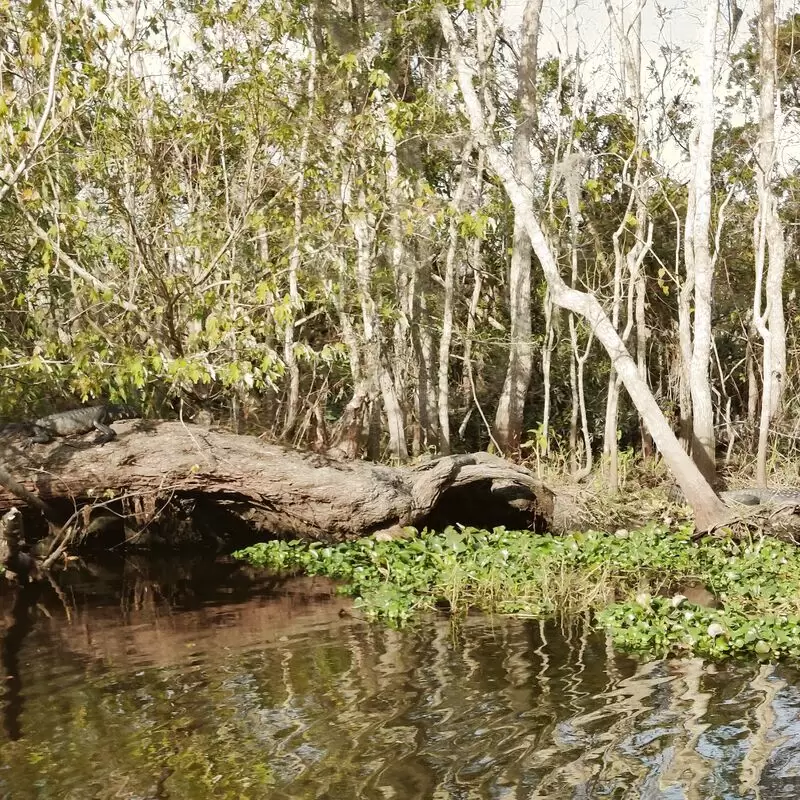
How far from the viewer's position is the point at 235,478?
36.6 ft

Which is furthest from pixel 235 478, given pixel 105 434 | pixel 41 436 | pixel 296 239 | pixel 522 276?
pixel 522 276

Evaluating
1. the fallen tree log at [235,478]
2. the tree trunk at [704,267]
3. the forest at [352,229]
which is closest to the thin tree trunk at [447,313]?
the forest at [352,229]

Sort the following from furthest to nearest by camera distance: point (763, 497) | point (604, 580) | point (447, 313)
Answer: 1. point (447, 313)
2. point (763, 497)
3. point (604, 580)

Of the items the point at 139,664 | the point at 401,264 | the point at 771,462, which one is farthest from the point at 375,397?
the point at 139,664

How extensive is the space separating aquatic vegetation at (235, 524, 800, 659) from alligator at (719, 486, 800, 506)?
0.65 metres

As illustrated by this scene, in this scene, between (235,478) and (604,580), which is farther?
(235,478)

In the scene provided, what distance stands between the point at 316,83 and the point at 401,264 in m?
2.83

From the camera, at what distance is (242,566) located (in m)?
11.3

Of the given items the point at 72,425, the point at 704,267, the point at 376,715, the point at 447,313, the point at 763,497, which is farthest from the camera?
the point at 447,313

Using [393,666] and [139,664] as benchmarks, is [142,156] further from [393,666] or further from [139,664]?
[393,666]

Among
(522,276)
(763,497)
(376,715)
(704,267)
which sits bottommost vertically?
(376,715)

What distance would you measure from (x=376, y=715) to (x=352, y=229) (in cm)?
833

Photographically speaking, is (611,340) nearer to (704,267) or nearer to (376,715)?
(704,267)

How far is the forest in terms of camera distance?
11.0m
